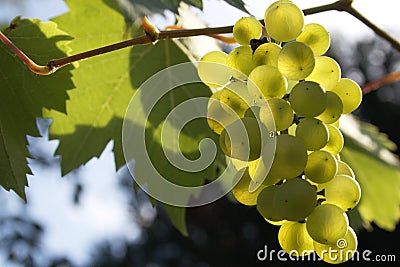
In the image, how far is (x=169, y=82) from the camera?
924mm

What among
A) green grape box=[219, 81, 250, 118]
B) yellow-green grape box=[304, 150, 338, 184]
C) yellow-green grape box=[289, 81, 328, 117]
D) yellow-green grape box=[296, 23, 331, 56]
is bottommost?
yellow-green grape box=[304, 150, 338, 184]

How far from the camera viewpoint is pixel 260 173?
0.51 meters

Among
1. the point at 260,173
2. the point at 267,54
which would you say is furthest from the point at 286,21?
the point at 260,173

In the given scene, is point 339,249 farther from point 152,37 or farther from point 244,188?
point 152,37

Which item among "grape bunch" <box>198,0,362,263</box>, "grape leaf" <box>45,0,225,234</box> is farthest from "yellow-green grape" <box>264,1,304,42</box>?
"grape leaf" <box>45,0,225,234</box>

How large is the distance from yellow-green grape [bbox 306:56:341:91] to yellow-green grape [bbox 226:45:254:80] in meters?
0.05

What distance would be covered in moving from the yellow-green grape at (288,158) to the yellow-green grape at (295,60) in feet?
0.20

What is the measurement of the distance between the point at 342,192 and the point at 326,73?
10cm

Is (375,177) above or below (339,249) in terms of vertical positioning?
below

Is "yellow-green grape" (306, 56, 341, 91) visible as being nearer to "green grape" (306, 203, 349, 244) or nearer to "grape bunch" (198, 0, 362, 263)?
"grape bunch" (198, 0, 362, 263)

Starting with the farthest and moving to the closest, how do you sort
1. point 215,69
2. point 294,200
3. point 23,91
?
point 23,91 < point 215,69 < point 294,200

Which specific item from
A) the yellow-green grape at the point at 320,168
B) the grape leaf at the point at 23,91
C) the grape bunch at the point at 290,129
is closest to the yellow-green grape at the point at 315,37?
the grape bunch at the point at 290,129

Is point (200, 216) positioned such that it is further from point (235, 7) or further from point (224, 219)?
point (235, 7)

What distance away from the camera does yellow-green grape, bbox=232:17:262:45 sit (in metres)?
0.56
